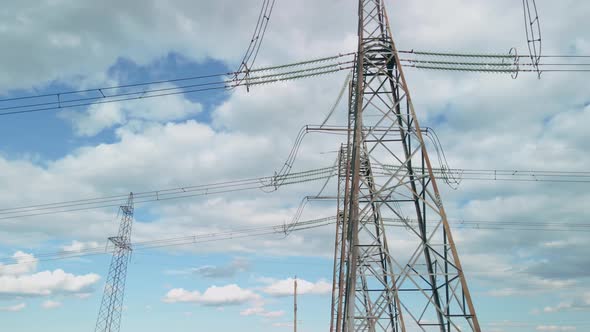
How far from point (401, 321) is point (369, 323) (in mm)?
11720

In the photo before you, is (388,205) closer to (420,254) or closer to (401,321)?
(420,254)

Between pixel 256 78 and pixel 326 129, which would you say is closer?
pixel 256 78

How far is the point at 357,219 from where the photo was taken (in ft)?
62.2

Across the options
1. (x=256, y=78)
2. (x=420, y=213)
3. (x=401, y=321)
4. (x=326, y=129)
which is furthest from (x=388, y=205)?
(x=401, y=321)

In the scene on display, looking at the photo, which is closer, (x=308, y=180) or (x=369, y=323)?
(x=369, y=323)

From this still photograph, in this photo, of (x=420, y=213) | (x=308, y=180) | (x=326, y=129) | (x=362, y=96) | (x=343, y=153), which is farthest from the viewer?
(x=343, y=153)

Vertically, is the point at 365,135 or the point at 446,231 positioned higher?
the point at 365,135

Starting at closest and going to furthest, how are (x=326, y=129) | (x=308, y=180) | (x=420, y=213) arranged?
(x=420, y=213)
(x=326, y=129)
(x=308, y=180)

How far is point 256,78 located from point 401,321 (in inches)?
742

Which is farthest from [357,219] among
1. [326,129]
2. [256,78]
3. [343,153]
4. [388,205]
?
[343,153]

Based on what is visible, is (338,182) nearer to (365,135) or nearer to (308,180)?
(308,180)

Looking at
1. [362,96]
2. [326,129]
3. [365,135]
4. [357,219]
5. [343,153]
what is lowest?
[357,219]

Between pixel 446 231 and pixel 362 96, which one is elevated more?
pixel 362 96

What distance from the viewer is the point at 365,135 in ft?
67.3
